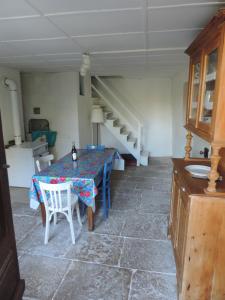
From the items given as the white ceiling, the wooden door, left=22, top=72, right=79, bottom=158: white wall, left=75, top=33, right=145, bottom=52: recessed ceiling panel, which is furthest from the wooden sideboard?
left=22, top=72, right=79, bottom=158: white wall

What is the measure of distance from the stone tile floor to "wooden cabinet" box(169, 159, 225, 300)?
1.05 ft

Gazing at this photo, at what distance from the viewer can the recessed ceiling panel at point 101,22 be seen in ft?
5.55

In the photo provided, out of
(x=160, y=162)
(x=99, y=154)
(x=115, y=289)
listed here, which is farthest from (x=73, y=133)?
(x=115, y=289)

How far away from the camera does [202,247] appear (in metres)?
1.55

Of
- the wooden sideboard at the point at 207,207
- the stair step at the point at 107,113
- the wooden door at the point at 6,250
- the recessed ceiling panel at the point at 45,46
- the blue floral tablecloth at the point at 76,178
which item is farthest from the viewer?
the stair step at the point at 107,113

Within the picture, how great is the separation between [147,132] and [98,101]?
1800mm

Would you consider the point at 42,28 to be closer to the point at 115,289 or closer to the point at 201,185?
the point at 201,185

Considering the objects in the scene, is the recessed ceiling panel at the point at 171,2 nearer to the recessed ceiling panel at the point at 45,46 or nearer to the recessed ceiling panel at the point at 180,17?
the recessed ceiling panel at the point at 180,17

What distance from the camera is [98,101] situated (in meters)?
6.31

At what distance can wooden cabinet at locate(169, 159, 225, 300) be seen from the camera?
1479 mm

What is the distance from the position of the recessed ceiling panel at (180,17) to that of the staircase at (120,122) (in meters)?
3.63

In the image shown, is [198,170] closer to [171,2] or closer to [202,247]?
[202,247]

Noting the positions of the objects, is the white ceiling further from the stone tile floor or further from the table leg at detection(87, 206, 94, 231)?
the stone tile floor

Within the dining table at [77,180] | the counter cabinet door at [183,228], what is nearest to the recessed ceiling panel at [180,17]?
the counter cabinet door at [183,228]
